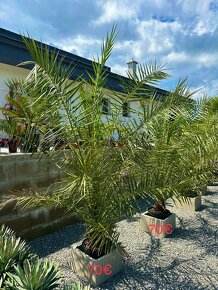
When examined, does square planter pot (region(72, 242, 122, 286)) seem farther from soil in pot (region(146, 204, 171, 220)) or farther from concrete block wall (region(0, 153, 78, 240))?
soil in pot (region(146, 204, 171, 220))

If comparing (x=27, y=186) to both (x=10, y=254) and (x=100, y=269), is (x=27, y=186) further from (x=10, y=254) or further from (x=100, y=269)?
(x=100, y=269)

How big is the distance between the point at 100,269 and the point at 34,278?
0.99 meters

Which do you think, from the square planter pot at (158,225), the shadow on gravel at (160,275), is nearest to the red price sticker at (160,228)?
the square planter pot at (158,225)

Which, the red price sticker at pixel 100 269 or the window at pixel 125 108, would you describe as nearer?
the red price sticker at pixel 100 269

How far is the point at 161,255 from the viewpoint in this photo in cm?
363

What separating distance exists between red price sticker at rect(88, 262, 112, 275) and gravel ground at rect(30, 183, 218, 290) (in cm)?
13

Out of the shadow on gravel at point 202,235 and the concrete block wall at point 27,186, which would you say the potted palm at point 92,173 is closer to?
the concrete block wall at point 27,186

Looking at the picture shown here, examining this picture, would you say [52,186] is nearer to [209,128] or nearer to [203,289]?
[203,289]

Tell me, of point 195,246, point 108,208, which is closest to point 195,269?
point 195,246

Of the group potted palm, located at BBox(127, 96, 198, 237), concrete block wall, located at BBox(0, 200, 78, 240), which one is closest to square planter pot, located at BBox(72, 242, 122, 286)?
potted palm, located at BBox(127, 96, 198, 237)

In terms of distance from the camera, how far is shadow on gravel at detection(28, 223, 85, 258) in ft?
12.7

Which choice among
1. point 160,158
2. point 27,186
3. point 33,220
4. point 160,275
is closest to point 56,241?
point 33,220

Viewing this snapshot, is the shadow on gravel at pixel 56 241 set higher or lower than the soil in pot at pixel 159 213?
lower

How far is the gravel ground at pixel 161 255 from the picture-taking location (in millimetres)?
2955
